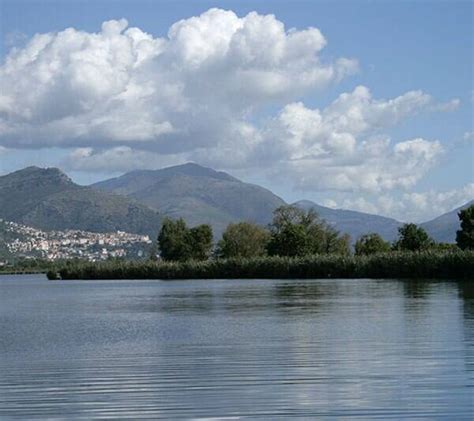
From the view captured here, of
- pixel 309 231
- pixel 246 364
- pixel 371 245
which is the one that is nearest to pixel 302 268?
pixel 309 231

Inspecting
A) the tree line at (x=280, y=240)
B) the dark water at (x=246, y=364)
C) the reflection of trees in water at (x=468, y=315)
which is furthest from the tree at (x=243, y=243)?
the dark water at (x=246, y=364)

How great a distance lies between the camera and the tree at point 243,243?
126 m

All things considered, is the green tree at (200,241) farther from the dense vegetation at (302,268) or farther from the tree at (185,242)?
the dense vegetation at (302,268)

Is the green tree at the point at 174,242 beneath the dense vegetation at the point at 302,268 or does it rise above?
above

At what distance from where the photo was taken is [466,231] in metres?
102

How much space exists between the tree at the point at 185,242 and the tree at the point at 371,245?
2071cm

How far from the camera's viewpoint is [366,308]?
4062cm

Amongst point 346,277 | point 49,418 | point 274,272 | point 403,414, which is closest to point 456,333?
point 403,414

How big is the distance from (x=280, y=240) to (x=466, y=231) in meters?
23.0

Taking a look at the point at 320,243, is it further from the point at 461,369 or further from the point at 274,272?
the point at 461,369

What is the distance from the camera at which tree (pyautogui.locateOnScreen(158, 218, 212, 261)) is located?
126625 mm

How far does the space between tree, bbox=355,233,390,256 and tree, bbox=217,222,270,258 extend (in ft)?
41.5

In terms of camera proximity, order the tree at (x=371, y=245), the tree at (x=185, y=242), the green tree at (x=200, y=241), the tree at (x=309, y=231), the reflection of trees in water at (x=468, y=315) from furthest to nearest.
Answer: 1. the green tree at (x=200, y=241)
2. the tree at (x=185, y=242)
3. the tree at (x=371, y=245)
4. the tree at (x=309, y=231)
5. the reflection of trees in water at (x=468, y=315)

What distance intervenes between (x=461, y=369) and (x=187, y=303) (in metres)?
32.5
